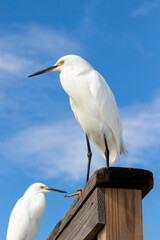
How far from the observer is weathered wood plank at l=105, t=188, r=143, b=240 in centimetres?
193

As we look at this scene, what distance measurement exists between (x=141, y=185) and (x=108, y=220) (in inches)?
9.4

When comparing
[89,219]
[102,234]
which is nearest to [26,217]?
[89,219]

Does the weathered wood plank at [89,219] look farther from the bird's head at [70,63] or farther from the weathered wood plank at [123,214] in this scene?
the bird's head at [70,63]

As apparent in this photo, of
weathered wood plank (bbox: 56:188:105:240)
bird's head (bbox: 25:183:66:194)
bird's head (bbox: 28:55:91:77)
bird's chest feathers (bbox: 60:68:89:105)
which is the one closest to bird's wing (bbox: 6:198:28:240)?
bird's head (bbox: 25:183:66:194)

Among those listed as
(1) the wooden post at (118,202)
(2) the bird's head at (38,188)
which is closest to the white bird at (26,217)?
(2) the bird's head at (38,188)

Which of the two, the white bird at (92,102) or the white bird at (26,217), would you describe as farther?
the white bird at (26,217)

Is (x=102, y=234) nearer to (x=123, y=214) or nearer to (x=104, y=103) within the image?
(x=123, y=214)

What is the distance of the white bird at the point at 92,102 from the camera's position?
388cm

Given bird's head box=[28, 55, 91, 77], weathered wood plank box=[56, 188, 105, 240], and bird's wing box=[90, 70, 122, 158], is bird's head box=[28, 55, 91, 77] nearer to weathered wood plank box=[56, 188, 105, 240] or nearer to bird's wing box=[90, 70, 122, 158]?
bird's wing box=[90, 70, 122, 158]

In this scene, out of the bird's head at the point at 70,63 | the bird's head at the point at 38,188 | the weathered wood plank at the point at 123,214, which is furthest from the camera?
the bird's head at the point at 38,188

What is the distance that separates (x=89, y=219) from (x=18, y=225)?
4.54 m

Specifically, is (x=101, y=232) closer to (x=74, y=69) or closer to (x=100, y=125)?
(x=100, y=125)

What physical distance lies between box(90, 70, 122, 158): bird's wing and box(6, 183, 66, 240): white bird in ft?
10.0

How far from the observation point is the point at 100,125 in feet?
12.8
